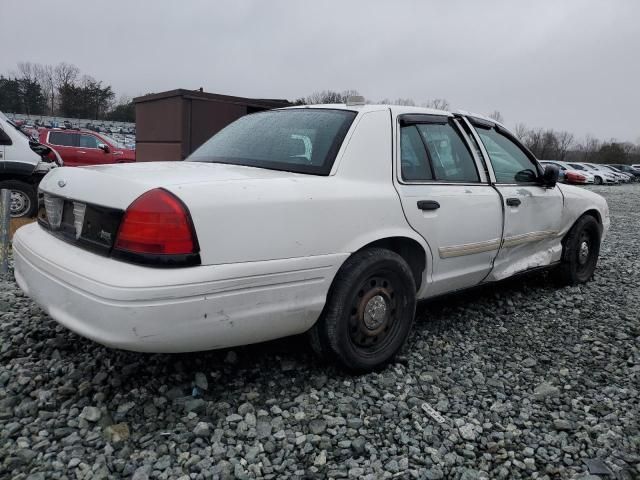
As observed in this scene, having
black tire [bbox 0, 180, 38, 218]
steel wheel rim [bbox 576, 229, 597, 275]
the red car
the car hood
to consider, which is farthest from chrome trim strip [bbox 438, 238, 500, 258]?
the red car

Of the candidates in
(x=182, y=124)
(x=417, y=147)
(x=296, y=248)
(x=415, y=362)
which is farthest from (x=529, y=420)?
(x=182, y=124)

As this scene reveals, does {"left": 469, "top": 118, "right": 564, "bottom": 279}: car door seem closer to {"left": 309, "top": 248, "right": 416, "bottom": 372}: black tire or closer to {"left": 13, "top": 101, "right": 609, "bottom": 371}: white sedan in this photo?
{"left": 13, "top": 101, "right": 609, "bottom": 371}: white sedan

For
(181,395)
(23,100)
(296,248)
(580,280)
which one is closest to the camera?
(296,248)

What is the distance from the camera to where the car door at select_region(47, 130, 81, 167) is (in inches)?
520

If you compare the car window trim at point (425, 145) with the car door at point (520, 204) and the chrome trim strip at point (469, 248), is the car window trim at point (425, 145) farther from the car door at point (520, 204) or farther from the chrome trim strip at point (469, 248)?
the chrome trim strip at point (469, 248)

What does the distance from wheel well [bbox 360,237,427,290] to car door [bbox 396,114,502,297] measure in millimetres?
73

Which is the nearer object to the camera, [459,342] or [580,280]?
[459,342]

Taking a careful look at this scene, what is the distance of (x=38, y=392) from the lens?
2.46 meters

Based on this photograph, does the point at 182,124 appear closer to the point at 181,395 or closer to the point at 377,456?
the point at 181,395

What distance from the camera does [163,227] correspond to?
206 cm

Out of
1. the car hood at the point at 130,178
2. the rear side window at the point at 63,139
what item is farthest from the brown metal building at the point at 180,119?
the car hood at the point at 130,178

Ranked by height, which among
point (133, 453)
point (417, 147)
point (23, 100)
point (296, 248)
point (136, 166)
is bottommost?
point (133, 453)

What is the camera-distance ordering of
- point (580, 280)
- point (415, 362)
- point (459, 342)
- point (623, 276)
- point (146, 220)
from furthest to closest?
1. point (623, 276)
2. point (580, 280)
3. point (459, 342)
4. point (415, 362)
5. point (146, 220)

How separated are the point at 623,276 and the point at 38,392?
5269 mm
